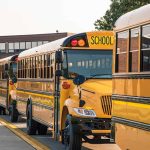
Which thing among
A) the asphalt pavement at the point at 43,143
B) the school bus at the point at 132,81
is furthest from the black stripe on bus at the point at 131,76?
the asphalt pavement at the point at 43,143

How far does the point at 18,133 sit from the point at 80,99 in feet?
20.1

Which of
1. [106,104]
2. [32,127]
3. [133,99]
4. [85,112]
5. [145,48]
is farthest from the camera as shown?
[32,127]

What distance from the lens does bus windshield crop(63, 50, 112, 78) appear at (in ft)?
43.1

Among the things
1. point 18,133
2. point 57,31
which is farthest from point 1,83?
point 57,31

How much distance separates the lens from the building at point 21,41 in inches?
3952

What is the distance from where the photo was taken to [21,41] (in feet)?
341

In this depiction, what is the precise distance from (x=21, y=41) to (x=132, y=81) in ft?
313

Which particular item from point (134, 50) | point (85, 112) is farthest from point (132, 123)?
point (85, 112)

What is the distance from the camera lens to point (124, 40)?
31.8 feet

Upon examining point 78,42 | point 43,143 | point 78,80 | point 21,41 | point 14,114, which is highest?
point 21,41

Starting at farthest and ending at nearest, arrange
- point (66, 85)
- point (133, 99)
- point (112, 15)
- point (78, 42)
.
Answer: point (112, 15) → point (78, 42) → point (66, 85) → point (133, 99)

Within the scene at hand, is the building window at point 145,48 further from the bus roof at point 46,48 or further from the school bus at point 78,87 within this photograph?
the bus roof at point 46,48

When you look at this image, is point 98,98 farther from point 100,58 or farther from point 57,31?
point 57,31

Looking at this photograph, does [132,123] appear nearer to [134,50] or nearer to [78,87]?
[134,50]
